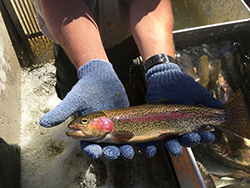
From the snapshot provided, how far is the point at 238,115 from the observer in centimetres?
169

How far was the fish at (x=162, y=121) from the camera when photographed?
63.3 inches

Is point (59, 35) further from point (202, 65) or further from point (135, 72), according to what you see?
point (202, 65)

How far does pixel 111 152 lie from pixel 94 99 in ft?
1.62

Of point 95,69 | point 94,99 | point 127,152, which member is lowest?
point 127,152

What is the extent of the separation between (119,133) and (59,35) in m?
1.17

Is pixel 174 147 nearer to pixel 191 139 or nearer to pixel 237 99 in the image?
pixel 191 139

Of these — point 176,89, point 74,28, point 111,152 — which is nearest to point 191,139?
point 176,89

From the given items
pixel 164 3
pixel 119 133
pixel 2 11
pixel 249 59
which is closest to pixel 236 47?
pixel 249 59

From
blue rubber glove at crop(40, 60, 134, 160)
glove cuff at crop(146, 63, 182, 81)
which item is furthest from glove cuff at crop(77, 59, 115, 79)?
glove cuff at crop(146, 63, 182, 81)

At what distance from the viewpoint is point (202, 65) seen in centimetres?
290

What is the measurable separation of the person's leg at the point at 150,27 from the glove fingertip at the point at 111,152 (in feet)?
3.59

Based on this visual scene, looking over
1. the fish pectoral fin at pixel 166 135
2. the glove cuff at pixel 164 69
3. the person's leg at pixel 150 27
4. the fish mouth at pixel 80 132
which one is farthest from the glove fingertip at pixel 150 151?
the person's leg at pixel 150 27

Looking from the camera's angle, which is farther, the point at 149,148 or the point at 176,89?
the point at 176,89

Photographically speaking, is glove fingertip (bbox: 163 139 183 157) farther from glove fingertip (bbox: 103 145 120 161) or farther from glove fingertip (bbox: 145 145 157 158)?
glove fingertip (bbox: 103 145 120 161)
